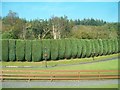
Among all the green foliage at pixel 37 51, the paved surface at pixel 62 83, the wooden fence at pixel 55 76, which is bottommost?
the paved surface at pixel 62 83

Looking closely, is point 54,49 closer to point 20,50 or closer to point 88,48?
point 20,50

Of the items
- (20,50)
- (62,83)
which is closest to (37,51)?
(20,50)

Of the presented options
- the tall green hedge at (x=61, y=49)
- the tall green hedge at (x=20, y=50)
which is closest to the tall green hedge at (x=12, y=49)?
the tall green hedge at (x=20, y=50)

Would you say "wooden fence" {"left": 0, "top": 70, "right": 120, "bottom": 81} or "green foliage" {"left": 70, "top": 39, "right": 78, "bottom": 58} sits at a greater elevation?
"green foliage" {"left": 70, "top": 39, "right": 78, "bottom": 58}

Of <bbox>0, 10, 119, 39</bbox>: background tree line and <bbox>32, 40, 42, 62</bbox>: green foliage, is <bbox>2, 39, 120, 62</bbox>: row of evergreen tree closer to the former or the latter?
<bbox>32, 40, 42, 62</bbox>: green foliage

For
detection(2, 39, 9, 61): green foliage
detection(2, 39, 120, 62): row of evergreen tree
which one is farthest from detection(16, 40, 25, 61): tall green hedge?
detection(2, 39, 9, 61): green foliage

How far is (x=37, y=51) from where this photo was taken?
120ft

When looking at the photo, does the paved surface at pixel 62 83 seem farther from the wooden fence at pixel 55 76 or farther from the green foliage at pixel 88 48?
the green foliage at pixel 88 48

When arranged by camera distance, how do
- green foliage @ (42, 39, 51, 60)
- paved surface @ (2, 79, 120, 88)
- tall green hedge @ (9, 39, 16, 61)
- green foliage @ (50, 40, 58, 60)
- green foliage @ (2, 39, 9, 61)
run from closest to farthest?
paved surface @ (2, 79, 120, 88) < green foliage @ (2, 39, 9, 61) < tall green hedge @ (9, 39, 16, 61) < green foliage @ (42, 39, 51, 60) < green foliage @ (50, 40, 58, 60)

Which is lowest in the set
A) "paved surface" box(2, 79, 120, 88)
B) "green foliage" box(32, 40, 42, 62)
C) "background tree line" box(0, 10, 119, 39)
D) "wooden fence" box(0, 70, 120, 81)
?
"paved surface" box(2, 79, 120, 88)

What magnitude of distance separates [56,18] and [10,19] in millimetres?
10974

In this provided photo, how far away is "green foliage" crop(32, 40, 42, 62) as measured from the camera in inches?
1423

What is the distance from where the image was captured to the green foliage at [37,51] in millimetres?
36156

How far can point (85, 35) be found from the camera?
5206 centimetres
